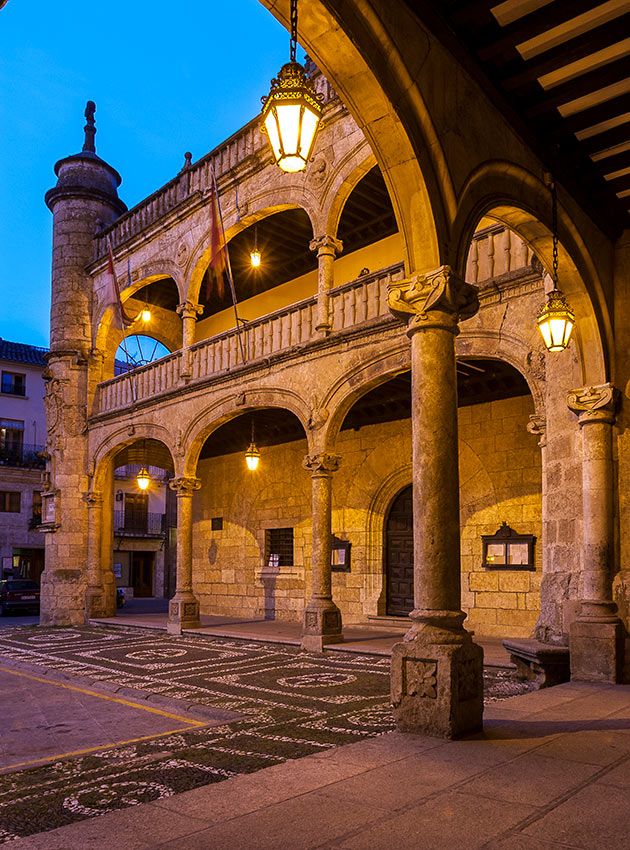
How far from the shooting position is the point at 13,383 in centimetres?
3525

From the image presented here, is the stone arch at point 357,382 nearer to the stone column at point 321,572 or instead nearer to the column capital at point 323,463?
the column capital at point 323,463

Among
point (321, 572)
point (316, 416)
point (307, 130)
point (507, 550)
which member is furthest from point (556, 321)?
point (507, 550)

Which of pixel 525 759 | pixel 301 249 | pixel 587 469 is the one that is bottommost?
pixel 525 759

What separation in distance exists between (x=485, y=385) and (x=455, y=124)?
25.1 feet

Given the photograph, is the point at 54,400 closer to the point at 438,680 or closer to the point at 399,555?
the point at 399,555

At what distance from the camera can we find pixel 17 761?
16.7 ft

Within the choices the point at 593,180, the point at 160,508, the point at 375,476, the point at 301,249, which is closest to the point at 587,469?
the point at 593,180

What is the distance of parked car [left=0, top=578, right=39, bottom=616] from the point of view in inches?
832

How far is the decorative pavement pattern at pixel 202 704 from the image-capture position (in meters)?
4.10

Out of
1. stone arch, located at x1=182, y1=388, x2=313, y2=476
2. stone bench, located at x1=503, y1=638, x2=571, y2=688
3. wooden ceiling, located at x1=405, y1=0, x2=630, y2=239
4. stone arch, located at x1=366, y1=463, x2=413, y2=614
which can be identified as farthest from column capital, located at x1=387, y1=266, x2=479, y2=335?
stone arch, located at x1=366, y1=463, x2=413, y2=614

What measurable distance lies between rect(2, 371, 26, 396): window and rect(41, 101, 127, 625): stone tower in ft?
59.7

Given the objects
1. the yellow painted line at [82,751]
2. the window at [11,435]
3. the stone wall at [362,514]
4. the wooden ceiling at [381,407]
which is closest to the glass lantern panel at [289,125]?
the yellow painted line at [82,751]

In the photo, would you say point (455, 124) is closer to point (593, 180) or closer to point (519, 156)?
point (519, 156)

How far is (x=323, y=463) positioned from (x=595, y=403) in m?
5.12
